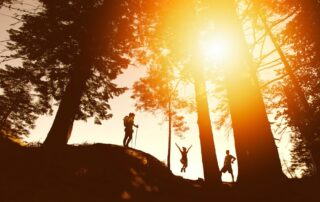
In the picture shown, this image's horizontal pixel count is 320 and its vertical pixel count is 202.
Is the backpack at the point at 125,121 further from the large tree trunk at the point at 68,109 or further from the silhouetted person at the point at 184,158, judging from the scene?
the silhouetted person at the point at 184,158

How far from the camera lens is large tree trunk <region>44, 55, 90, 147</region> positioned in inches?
415

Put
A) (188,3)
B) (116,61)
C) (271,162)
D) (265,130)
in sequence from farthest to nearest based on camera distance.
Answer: (116,61)
(188,3)
(265,130)
(271,162)

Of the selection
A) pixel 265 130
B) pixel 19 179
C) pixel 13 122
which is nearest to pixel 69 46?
pixel 19 179

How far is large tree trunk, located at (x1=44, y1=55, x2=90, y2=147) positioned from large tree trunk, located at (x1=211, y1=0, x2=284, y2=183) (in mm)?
7978

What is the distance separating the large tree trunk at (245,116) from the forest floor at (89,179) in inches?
16.4

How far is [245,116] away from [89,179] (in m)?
4.66

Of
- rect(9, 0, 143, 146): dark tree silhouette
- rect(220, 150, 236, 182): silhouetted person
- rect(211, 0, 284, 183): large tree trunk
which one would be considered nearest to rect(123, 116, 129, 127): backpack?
rect(9, 0, 143, 146): dark tree silhouette

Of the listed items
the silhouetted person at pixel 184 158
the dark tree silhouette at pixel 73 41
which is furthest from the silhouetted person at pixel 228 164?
the dark tree silhouette at pixel 73 41

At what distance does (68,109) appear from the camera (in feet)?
36.0

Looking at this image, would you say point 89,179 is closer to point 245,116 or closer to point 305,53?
point 245,116

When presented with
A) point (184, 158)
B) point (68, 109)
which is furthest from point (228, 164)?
point (68, 109)

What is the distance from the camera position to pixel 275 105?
14.6m

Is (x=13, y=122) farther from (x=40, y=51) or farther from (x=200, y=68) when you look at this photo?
(x=200, y=68)

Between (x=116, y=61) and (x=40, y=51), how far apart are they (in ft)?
13.3
